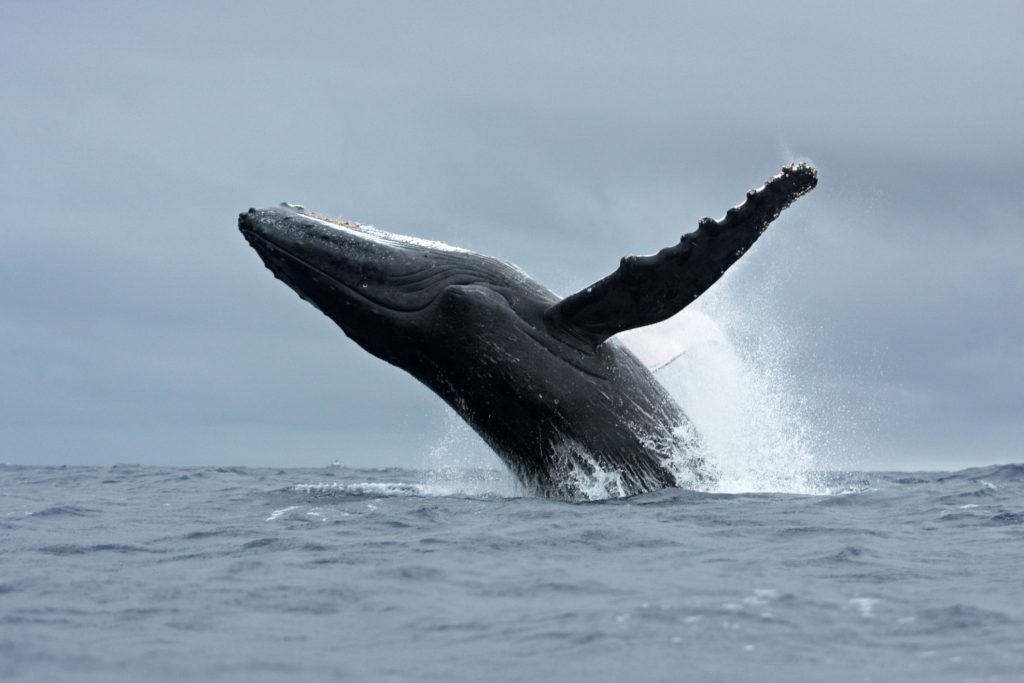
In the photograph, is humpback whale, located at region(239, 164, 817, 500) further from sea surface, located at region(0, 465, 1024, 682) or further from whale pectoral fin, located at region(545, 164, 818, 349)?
sea surface, located at region(0, 465, 1024, 682)

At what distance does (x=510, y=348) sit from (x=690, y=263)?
2.31 metres

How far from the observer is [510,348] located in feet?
43.6

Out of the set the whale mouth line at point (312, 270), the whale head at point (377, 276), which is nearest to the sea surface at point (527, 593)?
the whale head at point (377, 276)

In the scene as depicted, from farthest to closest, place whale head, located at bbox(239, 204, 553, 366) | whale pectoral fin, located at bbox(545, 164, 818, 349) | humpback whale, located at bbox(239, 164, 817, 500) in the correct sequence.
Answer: whale head, located at bbox(239, 204, 553, 366) → humpback whale, located at bbox(239, 164, 817, 500) → whale pectoral fin, located at bbox(545, 164, 818, 349)

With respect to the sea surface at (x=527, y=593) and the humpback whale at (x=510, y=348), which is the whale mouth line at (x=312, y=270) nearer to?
the humpback whale at (x=510, y=348)

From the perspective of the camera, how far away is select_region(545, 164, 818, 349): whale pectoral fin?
39.3 feet

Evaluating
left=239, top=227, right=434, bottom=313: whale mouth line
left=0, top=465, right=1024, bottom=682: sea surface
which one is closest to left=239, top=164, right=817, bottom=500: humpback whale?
left=239, top=227, right=434, bottom=313: whale mouth line

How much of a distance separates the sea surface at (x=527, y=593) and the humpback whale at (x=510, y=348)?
2.15ft

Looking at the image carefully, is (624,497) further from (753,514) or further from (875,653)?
(875,653)

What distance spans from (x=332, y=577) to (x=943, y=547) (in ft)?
17.4

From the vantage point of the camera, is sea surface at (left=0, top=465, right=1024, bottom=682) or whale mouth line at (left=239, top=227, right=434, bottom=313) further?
whale mouth line at (left=239, top=227, right=434, bottom=313)

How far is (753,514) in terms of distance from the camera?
472 inches

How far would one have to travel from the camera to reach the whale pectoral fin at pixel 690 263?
12.0m

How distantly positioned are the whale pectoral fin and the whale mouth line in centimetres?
206
